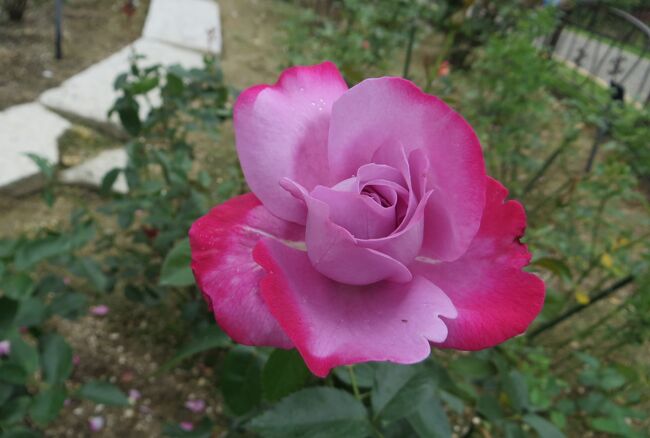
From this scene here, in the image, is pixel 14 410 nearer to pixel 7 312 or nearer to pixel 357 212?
pixel 7 312

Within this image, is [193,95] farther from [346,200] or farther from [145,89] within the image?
[346,200]

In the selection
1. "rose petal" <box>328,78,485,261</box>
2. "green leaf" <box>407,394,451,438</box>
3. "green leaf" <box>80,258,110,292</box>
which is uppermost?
"rose petal" <box>328,78,485,261</box>

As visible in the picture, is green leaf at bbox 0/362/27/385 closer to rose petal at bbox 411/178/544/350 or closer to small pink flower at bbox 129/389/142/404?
small pink flower at bbox 129/389/142/404

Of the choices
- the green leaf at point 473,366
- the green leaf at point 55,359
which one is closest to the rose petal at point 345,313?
the green leaf at point 473,366

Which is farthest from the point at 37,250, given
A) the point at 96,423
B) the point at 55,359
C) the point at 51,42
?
the point at 51,42

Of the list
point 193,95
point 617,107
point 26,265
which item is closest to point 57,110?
point 193,95

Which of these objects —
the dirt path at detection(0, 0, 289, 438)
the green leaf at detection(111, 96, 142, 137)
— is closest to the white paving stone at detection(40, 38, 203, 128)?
the dirt path at detection(0, 0, 289, 438)
